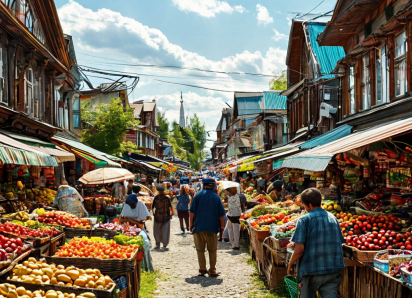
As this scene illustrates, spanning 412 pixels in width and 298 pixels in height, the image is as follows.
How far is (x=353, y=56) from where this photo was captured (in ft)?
47.3

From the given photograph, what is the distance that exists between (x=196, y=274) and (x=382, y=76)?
7.93 meters

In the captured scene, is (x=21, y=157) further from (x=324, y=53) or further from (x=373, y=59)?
(x=324, y=53)

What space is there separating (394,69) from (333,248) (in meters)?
8.12

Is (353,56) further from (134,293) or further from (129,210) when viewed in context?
(134,293)

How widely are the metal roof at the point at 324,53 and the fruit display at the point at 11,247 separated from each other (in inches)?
650

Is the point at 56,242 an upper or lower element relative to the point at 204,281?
upper

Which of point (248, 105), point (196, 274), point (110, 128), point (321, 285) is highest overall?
point (248, 105)

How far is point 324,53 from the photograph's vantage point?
70.0 feet

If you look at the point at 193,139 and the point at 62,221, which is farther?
the point at 193,139

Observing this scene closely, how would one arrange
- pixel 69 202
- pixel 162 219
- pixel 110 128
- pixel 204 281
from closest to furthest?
pixel 204 281
pixel 69 202
pixel 162 219
pixel 110 128

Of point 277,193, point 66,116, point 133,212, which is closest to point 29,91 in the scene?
point 66,116

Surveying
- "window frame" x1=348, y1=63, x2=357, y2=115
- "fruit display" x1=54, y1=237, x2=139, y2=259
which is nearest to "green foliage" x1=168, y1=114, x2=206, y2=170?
"window frame" x1=348, y1=63, x2=357, y2=115

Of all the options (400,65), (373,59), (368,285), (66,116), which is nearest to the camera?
(368,285)

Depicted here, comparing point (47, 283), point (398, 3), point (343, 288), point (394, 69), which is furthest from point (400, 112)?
point (47, 283)
